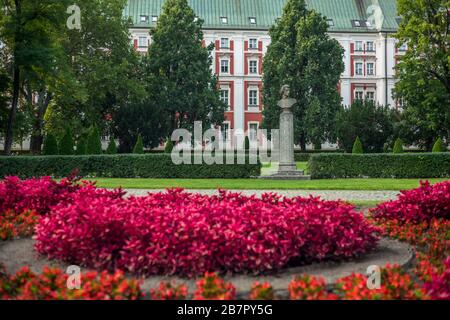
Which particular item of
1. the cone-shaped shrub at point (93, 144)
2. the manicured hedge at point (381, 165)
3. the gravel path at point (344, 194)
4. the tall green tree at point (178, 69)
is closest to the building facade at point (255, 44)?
the tall green tree at point (178, 69)

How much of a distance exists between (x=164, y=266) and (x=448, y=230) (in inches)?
165

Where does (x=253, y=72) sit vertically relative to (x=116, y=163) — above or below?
above

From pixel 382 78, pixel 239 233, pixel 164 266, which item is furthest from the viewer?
pixel 382 78

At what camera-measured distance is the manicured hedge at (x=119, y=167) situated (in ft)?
74.5

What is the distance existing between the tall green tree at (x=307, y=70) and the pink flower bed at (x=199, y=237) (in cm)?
3703

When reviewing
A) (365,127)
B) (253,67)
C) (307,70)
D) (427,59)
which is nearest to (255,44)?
(253,67)

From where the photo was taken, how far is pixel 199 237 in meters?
5.65

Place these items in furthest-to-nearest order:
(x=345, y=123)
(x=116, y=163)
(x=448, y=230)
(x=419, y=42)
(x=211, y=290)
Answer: (x=345, y=123), (x=419, y=42), (x=116, y=163), (x=448, y=230), (x=211, y=290)

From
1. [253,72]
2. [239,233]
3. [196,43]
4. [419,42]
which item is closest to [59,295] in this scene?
[239,233]

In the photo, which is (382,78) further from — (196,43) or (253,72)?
(196,43)

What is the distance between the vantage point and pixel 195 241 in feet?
18.2

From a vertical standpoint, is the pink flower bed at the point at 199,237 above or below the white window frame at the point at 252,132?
below

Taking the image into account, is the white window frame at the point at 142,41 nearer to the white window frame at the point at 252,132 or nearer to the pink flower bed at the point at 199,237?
the white window frame at the point at 252,132
